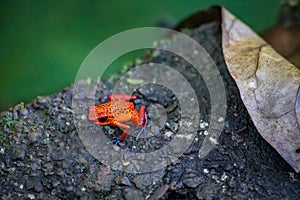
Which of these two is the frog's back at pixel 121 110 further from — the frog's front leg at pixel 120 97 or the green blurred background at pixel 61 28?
the green blurred background at pixel 61 28

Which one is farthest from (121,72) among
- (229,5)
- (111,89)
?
(229,5)

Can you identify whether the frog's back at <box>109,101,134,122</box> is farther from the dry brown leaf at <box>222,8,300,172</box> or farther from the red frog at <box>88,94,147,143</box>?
the dry brown leaf at <box>222,8,300,172</box>

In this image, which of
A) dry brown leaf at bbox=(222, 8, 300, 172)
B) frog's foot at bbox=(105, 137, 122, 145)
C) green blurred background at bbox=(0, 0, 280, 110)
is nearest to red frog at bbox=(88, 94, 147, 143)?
frog's foot at bbox=(105, 137, 122, 145)

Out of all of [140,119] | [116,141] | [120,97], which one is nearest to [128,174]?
[116,141]

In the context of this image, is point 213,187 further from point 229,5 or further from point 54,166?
point 229,5

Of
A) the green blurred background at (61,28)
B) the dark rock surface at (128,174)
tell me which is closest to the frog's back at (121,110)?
the dark rock surface at (128,174)

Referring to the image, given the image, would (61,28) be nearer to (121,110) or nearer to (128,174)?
(121,110)
